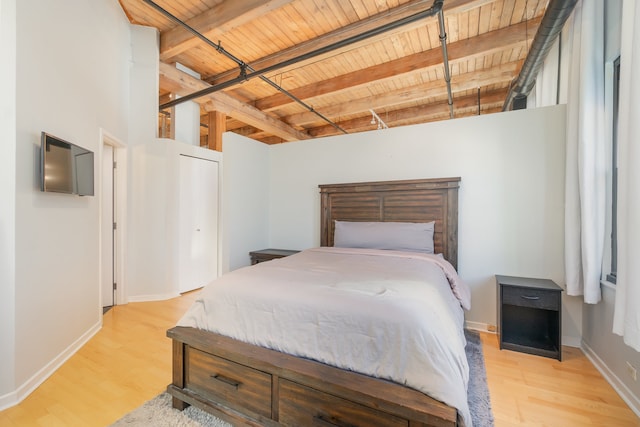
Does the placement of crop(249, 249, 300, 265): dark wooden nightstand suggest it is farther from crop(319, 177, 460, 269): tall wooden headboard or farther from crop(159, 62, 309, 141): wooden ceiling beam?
crop(159, 62, 309, 141): wooden ceiling beam

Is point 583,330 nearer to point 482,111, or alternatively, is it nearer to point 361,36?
point 361,36

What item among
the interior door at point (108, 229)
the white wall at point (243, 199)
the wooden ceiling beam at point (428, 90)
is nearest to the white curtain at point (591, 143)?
the wooden ceiling beam at point (428, 90)

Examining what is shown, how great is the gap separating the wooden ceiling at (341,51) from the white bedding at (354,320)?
255cm

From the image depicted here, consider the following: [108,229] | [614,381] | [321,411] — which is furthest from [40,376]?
[614,381]

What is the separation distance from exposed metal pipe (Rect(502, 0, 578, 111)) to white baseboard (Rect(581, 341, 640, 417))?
2737 millimetres

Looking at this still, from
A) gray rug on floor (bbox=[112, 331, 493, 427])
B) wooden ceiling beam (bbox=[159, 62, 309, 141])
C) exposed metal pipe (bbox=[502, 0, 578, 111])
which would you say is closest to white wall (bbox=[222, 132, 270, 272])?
wooden ceiling beam (bbox=[159, 62, 309, 141])

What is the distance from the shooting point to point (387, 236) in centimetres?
314

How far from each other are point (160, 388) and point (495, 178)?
361 centimetres

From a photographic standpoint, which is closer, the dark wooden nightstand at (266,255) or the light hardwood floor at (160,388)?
the light hardwood floor at (160,388)

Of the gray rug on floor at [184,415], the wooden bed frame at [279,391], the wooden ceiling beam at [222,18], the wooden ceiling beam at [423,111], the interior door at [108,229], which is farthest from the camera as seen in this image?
the wooden ceiling beam at [423,111]

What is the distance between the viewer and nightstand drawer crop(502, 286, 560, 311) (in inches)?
90.5

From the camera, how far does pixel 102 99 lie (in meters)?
2.96

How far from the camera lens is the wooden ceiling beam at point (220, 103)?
4.03 m

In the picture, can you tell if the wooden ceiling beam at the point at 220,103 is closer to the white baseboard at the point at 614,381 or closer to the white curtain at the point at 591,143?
the white curtain at the point at 591,143
